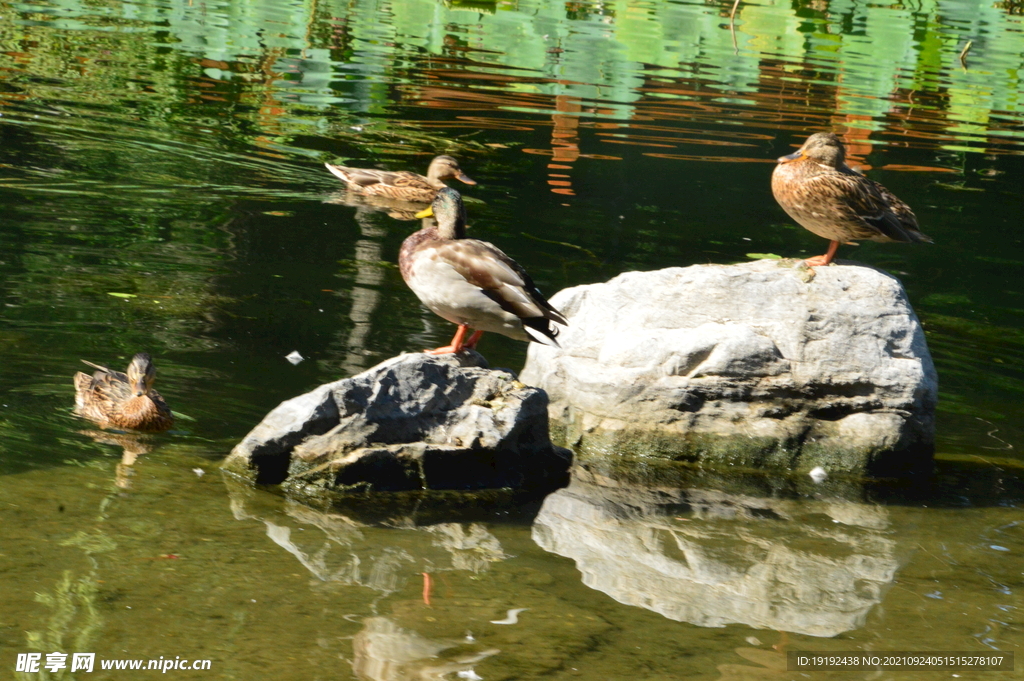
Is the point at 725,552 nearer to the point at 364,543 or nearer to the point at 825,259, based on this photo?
the point at 364,543

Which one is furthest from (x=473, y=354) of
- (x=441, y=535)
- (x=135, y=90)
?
(x=135, y=90)

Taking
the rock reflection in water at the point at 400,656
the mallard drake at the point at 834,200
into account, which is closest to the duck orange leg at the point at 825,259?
the mallard drake at the point at 834,200

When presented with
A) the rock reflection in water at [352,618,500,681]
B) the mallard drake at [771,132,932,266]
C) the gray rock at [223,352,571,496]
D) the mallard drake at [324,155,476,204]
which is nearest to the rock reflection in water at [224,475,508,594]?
the gray rock at [223,352,571,496]

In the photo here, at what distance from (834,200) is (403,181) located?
561 centimetres

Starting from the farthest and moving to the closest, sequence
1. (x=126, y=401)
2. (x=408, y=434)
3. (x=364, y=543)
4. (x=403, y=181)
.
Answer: (x=403, y=181) → (x=126, y=401) → (x=408, y=434) → (x=364, y=543)

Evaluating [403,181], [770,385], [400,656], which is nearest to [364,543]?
[400,656]

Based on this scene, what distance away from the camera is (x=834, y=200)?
7.10m

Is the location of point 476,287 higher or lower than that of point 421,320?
higher

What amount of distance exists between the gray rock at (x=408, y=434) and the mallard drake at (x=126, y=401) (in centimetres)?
70

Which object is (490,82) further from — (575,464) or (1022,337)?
(575,464)

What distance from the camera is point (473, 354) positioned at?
6371 millimetres

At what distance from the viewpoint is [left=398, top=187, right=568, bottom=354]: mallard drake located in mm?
5949

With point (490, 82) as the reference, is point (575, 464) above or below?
below

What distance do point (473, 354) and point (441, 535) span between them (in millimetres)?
1315
